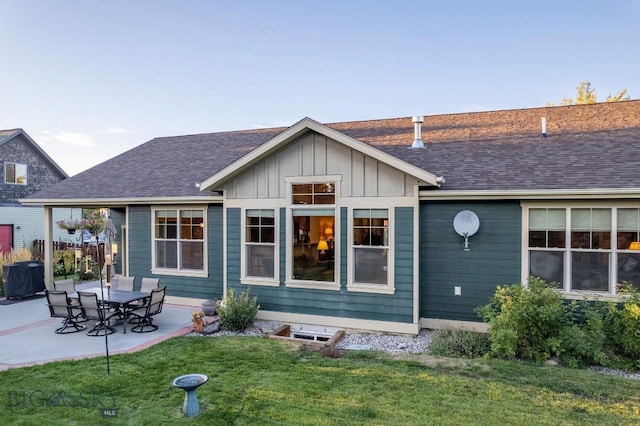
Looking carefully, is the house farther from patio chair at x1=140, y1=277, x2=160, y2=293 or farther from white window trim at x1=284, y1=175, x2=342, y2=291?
patio chair at x1=140, y1=277, x2=160, y2=293

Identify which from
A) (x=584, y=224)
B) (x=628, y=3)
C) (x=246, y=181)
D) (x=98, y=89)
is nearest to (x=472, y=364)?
(x=584, y=224)

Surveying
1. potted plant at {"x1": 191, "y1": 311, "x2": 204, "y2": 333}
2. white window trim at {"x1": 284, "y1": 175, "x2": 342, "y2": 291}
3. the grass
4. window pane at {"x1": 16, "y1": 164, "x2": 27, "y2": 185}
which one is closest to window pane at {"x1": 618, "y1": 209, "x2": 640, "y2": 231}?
the grass

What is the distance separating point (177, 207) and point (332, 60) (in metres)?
10.8

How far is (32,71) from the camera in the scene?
1612 cm

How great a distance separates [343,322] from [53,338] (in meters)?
5.79

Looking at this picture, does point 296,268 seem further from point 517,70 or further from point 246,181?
point 517,70

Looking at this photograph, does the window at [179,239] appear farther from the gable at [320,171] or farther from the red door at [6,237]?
the red door at [6,237]

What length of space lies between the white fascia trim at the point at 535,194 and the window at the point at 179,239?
590 centimetres

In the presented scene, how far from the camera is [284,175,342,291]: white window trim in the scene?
866cm

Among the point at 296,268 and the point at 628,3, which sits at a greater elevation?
the point at 628,3

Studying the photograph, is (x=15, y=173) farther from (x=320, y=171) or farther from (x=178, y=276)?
(x=320, y=171)

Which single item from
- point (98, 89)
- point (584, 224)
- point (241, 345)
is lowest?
point (241, 345)

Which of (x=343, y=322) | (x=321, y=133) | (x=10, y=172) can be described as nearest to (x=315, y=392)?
(x=343, y=322)

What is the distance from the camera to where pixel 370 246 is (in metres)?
8.46
